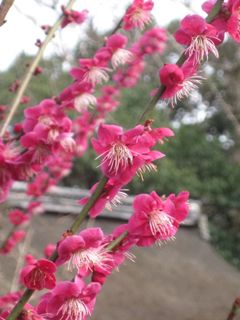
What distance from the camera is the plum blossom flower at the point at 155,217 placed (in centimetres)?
103

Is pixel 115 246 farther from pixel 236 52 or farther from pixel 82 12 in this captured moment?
pixel 236 52

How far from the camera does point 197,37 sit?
42.6 inches

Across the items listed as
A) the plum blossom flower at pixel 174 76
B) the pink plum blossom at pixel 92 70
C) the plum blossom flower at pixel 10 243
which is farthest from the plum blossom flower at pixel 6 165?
the plum blossom flower at pixel 10 243

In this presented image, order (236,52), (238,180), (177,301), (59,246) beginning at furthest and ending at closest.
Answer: (236,52) → (238,180) → (177,301) → (59,246)

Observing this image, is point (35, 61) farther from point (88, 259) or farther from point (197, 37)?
point (88, 259)

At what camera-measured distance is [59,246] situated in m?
0.98

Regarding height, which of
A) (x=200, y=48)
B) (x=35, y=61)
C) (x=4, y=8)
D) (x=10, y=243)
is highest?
(x=200, y=48)

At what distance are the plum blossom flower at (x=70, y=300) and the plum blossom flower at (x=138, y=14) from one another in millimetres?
960

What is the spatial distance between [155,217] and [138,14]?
2.91ft

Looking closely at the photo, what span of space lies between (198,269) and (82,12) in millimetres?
5462

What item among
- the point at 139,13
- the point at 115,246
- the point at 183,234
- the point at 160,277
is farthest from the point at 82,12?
the point at 183,234

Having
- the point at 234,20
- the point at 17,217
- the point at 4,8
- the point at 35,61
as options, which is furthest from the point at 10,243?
the point at 234,20

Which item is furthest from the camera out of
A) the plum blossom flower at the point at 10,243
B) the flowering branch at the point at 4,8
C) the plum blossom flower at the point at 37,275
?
the plum blossom flower at the point at 10,243

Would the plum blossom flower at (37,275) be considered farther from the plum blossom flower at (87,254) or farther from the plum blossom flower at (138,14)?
the plum blossom flower at (138,14)
